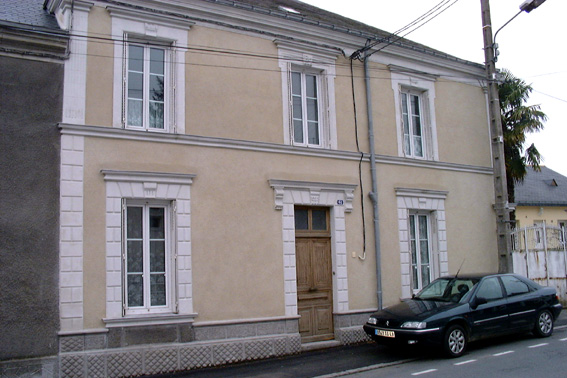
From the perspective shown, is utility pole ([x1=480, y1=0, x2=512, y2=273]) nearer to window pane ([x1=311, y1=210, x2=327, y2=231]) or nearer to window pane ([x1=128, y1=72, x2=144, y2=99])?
window pane ([x1=311, y1=210, x2=327, y2=231])

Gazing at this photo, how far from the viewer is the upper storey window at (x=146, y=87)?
10602 mm

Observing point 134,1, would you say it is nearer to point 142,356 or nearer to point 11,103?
point 11,103

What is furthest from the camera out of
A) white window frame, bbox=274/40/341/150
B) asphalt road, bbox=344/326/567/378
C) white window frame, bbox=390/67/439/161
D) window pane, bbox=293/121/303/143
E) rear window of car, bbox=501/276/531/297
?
white window frame, bbox=390/67/439/161

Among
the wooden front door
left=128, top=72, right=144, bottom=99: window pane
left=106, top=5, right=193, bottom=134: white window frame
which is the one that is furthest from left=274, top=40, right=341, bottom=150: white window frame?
left=128, top=72, right=144, bottom=99: window pane

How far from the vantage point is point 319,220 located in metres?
→ 12.6

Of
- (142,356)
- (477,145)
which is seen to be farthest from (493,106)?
(142,356)

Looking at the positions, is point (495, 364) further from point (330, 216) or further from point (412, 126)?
point (412, 126)

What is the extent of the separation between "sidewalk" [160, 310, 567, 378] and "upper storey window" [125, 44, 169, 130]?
15.5 feet

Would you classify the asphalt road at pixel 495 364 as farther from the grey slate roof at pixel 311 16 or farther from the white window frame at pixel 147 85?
the grey slate roof at pixel 311 16

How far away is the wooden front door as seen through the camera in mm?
12023

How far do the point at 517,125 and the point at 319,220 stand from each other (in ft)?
34.5

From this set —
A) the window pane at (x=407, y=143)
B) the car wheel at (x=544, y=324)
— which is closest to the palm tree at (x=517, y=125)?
the window pane at (x=407, y=143)

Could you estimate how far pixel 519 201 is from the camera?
29.0m

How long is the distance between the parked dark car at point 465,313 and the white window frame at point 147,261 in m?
3.79
